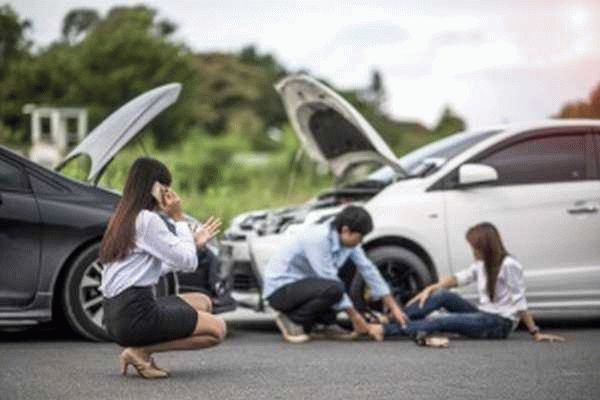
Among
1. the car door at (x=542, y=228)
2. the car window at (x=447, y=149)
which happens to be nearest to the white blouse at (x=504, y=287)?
the car door at (x=542, y=228)

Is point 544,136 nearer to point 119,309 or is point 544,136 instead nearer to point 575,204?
point 575,204

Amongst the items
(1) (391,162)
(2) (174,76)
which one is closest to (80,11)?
(2) (174,76)

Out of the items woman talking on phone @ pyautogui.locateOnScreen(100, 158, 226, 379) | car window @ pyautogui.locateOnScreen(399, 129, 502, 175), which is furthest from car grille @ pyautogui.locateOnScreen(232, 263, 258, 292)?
woman talking on phone @ pyautogui.locateOnScreen(100, 158, 226, 379)

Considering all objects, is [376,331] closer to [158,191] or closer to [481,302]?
[481,302]

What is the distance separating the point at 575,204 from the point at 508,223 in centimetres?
57

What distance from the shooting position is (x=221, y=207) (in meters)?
23.2

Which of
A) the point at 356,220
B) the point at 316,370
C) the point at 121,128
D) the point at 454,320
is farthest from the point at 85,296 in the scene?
the point at 454,320

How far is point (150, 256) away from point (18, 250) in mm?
2303

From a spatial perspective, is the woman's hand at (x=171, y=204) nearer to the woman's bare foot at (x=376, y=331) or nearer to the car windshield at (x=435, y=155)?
the woman's bare foot at (x=376, y=331)

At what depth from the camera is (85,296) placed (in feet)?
35.5

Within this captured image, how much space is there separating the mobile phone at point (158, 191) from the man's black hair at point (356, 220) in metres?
2.43

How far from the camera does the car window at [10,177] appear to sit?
11.0m

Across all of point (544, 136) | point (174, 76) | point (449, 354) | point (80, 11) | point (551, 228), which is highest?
point (80, 11)

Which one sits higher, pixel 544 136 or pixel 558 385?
pixel 544 136
